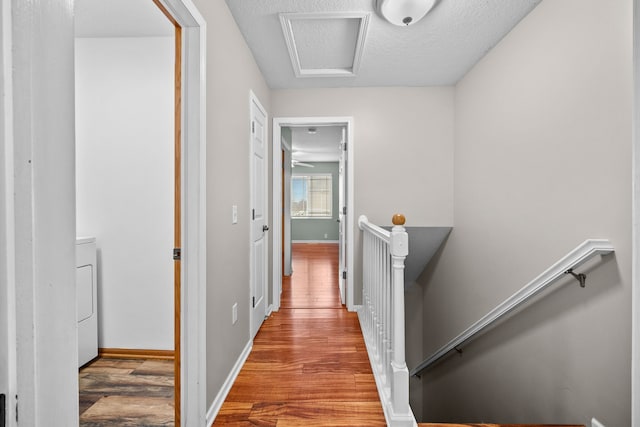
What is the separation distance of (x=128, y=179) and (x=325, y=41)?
70.9 inches

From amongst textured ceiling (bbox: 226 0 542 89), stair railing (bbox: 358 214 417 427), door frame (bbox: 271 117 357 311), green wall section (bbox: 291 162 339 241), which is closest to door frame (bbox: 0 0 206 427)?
stair railing (bbox: 358 214 417 427)

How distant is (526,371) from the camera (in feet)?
6.79

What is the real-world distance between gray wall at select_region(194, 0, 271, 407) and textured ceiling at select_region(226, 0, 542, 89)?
21 centimetres

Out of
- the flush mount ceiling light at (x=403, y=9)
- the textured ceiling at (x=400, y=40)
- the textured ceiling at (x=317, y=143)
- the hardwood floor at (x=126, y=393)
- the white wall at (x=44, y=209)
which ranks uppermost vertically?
the textured ceiling at (x=317, y=143)

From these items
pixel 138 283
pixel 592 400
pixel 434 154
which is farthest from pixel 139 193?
pixel 592 400

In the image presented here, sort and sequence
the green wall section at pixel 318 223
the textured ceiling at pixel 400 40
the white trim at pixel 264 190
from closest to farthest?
the textured ceiling at pixel 400 40 → the white trim at pixel 264 190 → the green wall section at pixel 318 223

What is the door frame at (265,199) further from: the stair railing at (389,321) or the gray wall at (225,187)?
the stair railing at (389,321)

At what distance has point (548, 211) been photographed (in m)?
1.94

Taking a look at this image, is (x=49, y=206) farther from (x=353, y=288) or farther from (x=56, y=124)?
(x=353, y=288)

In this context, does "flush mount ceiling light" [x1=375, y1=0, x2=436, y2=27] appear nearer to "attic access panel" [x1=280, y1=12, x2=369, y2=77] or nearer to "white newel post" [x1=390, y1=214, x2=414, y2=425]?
"attic access panel" [x1=280, y1=12, x2=369, y2=77]

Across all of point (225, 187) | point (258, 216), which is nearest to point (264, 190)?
point (258, 216)

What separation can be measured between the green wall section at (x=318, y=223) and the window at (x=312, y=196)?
118mm

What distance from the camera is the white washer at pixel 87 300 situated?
2.15 metres

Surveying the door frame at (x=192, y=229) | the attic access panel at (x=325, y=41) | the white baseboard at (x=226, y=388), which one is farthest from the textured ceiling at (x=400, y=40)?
the white baseboard at (x=226, y=388)
